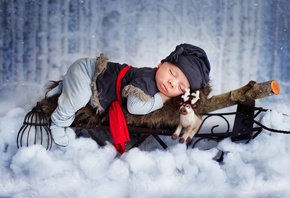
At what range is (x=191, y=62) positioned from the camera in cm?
125

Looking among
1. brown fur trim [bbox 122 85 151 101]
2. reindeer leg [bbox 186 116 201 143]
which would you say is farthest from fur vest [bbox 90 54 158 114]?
reindeer leg [bbox 186 116 201 143]

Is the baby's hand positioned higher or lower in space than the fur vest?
lower

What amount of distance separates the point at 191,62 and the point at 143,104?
159 millimetres

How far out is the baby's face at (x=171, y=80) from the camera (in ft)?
4.11

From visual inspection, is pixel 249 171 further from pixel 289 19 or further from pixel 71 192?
pixel 289 19

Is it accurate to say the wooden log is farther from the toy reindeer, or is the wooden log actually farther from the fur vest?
the fur vest

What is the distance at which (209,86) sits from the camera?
134cm

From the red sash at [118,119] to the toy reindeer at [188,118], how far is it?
0.42ft

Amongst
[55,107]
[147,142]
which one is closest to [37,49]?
[55,107]

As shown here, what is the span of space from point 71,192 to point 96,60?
0.35 metres

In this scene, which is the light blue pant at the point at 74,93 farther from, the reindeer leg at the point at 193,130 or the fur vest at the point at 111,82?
the reindeer leg at the point at 193,130

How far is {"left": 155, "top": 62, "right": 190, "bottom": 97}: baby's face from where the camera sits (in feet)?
4.11

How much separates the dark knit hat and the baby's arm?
91mm

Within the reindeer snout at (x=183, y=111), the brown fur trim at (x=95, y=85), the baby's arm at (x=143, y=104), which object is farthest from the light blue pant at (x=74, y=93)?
the reindeer snout at (x=183, y=111)
